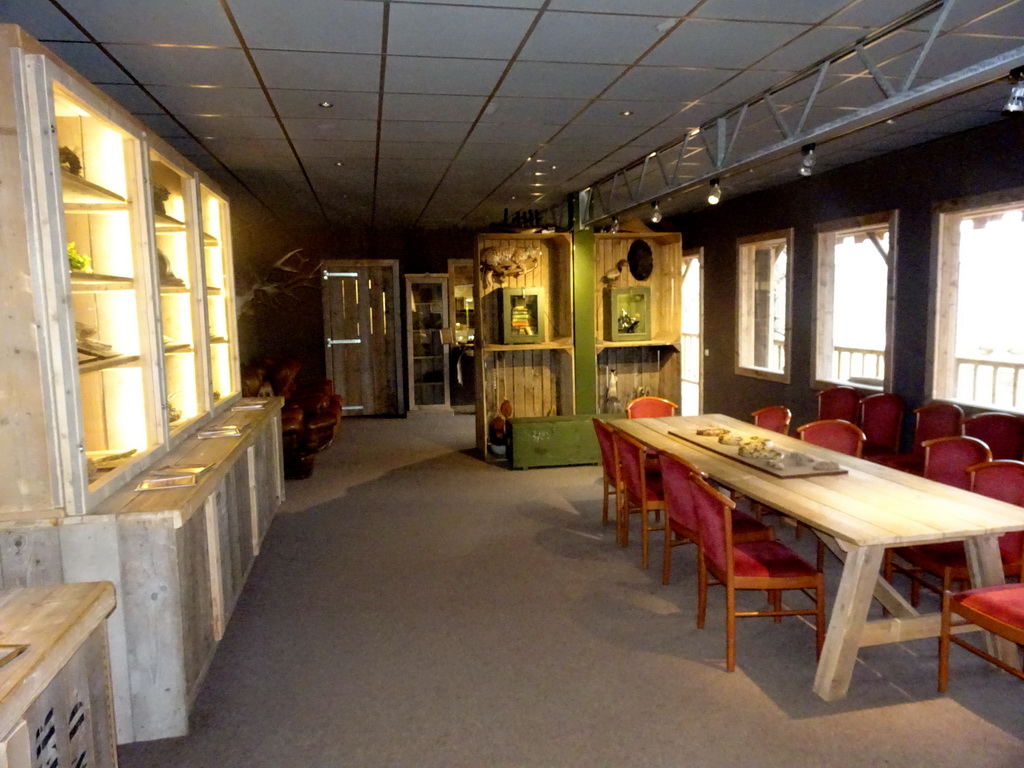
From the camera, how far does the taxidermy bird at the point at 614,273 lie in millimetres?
7504

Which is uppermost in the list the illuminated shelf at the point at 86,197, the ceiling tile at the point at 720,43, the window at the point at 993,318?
the ceiling tile at the point at 720,43

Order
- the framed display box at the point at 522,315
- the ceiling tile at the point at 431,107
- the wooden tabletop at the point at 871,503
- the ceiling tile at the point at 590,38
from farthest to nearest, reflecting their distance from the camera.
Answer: the framed display box at the point at 522,315 < the ceiling tile at the point at 431,107 < the ceiling tile at the point at 590,38 < the wooden tabletop at the point at 871,503

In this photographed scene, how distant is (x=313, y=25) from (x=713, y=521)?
2.80 m

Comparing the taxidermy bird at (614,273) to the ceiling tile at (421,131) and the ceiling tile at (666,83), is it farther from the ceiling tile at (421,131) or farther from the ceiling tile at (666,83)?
the ceiling tile at (666,83)

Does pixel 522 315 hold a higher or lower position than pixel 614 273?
lower

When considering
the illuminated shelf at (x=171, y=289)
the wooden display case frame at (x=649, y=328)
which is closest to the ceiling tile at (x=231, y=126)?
the illuminated shelf at (x=171, y=289)

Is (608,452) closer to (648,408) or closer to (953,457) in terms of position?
(648,408)

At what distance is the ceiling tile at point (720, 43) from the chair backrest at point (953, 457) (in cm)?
226

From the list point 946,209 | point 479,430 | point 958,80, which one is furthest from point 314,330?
point 958,80

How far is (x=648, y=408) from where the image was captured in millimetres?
5973

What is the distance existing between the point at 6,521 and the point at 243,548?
5.58 feet

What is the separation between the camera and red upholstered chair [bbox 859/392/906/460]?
18.4 ft

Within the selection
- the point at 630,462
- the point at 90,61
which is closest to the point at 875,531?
the point at 630,462

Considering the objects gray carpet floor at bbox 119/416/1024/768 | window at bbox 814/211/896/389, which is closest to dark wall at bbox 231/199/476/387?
window at bbox 814/211/896/389
